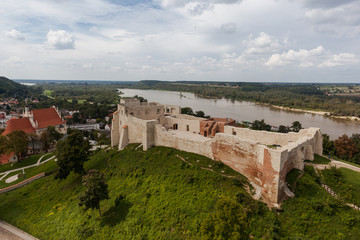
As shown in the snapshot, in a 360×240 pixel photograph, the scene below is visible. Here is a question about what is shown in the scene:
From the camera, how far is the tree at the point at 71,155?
19.8 m

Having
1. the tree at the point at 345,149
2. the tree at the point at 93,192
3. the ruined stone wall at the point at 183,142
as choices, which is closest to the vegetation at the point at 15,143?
the tree at the point at 93,192

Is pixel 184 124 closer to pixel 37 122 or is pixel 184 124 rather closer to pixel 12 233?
pixel 12 233

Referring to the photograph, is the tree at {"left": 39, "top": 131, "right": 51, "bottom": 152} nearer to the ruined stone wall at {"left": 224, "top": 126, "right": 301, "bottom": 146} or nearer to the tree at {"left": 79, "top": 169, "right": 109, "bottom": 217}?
the tree at {"left": 79, "top": 169, "right": 109, "bottom": 217}

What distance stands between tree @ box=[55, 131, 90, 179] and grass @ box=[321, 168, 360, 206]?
20.8 m

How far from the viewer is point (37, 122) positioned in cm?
4047

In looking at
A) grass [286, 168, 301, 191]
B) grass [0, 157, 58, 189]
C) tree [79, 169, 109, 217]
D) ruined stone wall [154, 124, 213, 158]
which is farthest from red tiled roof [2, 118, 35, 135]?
grass [286, 168, 301, 191]

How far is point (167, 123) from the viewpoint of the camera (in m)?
26.3

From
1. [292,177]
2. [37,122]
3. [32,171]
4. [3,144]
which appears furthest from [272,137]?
[37,122]

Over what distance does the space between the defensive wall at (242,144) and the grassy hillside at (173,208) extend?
813mm

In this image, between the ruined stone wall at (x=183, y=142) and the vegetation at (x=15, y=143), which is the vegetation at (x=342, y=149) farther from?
the vegetation at (x=15, y=143)

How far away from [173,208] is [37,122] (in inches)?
1551

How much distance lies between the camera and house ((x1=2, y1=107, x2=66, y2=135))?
37531mm

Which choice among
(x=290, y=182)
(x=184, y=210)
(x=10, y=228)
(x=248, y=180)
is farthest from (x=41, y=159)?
(x=290, y=182)

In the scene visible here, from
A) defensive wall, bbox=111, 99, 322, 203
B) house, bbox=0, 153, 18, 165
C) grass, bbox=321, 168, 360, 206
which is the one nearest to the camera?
grass, bbox=321, 168, 360, 206
